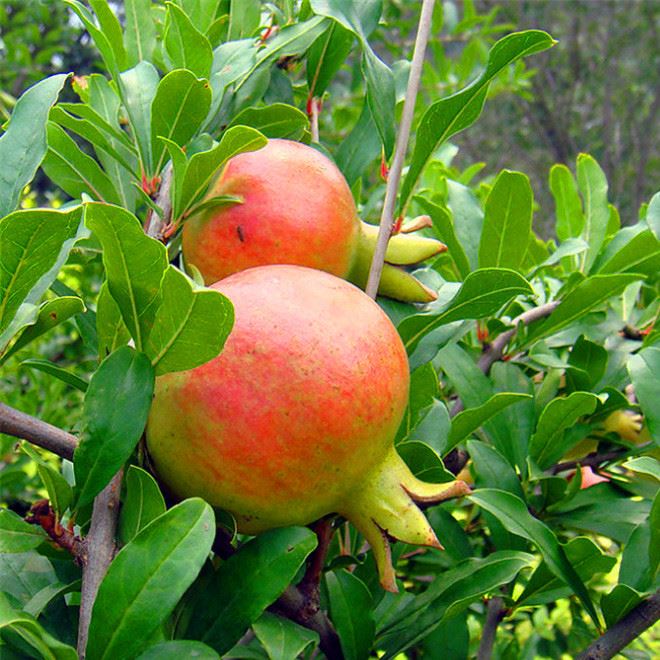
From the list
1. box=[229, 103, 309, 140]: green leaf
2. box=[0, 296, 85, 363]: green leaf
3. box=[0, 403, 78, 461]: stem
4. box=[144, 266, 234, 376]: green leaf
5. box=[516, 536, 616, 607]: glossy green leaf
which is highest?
box=[229, 103, 309, 140]: green leaf

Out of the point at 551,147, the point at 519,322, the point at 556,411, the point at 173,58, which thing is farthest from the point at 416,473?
the point at 551,147

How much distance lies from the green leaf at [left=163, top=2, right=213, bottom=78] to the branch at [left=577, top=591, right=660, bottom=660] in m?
0.55

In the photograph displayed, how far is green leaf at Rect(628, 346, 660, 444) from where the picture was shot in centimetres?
60

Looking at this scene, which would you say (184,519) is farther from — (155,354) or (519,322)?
(519,322)

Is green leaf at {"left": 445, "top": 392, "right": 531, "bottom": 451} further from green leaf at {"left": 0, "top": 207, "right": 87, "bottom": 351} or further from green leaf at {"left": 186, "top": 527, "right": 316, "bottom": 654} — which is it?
green leaf at {"left": 0, "top": 207, "right": 87, "bottom": 351}

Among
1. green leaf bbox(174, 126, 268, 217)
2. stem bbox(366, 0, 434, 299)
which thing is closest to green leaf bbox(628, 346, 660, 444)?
stem bbox(366, 0, 434, 299)

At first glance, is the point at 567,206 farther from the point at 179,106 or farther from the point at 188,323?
the point at 188,323

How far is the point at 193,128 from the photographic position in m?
0.62

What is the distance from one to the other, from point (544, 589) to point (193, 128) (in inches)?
19.5

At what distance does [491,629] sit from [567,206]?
531 mm

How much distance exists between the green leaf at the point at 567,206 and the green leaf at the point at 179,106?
1.75 feet

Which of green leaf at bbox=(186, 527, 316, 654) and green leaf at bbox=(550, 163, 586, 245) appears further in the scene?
green leaf at bbox=(550, 163, 586, 245)

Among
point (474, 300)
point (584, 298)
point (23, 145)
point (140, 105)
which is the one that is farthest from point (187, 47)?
point (584, 298)

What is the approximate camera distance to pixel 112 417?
470mm
